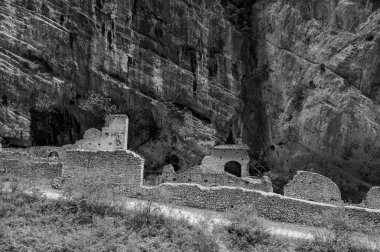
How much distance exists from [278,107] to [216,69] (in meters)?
5.56

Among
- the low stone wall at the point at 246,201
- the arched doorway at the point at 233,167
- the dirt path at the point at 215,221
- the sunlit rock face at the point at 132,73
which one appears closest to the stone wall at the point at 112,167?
the low stone wall at the point at 246,201

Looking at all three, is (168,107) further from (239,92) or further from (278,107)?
(278,107)

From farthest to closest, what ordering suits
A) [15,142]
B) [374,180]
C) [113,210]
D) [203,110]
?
[203,110] → [15,142] → [374,180] → [113,210]

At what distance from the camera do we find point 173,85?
35.3 metres

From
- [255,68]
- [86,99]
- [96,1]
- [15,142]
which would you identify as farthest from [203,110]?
[15,142]

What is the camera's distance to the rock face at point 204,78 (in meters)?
31.1


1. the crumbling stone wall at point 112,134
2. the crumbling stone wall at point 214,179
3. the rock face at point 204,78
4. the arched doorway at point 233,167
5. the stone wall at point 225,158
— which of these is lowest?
the crumbling stone wall at point 214,179

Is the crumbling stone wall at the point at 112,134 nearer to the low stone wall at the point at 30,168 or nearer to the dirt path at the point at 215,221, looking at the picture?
the low stone wall at the point at 30,168

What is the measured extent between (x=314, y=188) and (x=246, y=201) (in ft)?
21.2

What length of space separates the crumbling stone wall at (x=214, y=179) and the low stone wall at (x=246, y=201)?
188 inches

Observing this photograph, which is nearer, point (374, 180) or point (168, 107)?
point (374, 180)

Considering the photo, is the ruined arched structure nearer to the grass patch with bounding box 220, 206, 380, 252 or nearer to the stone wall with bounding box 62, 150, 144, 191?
the stone wall with bounding box 62, 150, 144, 191

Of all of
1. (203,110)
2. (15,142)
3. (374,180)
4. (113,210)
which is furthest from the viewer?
(203,110)

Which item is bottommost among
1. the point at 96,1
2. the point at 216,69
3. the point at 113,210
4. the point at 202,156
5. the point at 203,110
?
Result: the point at 113,210
